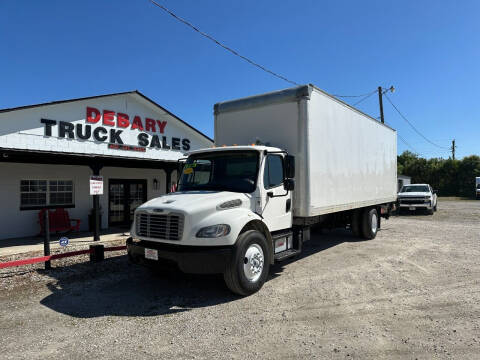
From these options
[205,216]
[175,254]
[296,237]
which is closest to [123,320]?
[175,254]

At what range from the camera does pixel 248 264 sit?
4.91 m

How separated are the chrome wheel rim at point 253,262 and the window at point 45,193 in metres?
10.1

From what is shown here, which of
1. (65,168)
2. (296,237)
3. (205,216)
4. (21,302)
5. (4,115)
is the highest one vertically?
(4,115)

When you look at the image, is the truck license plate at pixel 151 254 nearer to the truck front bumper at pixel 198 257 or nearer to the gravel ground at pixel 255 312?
the truck front bumper at pixel 198 257

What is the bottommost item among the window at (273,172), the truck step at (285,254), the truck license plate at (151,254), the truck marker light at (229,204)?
the truck step at (285,254)

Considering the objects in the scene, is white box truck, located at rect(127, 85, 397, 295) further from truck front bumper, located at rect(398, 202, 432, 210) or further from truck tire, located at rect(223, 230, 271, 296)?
truck front bumper, located at rect(398, 202, 432, 210)

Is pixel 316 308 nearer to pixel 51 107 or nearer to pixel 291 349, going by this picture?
pixel 291 349

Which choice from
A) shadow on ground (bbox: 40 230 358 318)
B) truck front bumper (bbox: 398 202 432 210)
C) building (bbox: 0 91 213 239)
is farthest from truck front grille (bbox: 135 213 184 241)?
truck front bumper (bbox: 398 202 432 210)

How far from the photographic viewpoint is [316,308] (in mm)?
4441

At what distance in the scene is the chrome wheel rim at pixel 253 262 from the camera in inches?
192

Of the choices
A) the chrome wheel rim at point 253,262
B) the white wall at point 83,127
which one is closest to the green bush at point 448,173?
the white wall at point 83,127

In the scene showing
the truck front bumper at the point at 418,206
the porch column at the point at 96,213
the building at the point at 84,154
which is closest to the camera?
the porch column at the point at 96,213

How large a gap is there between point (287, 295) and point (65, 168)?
10.8 meters

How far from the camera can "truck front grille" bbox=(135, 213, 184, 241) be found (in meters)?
4.65
